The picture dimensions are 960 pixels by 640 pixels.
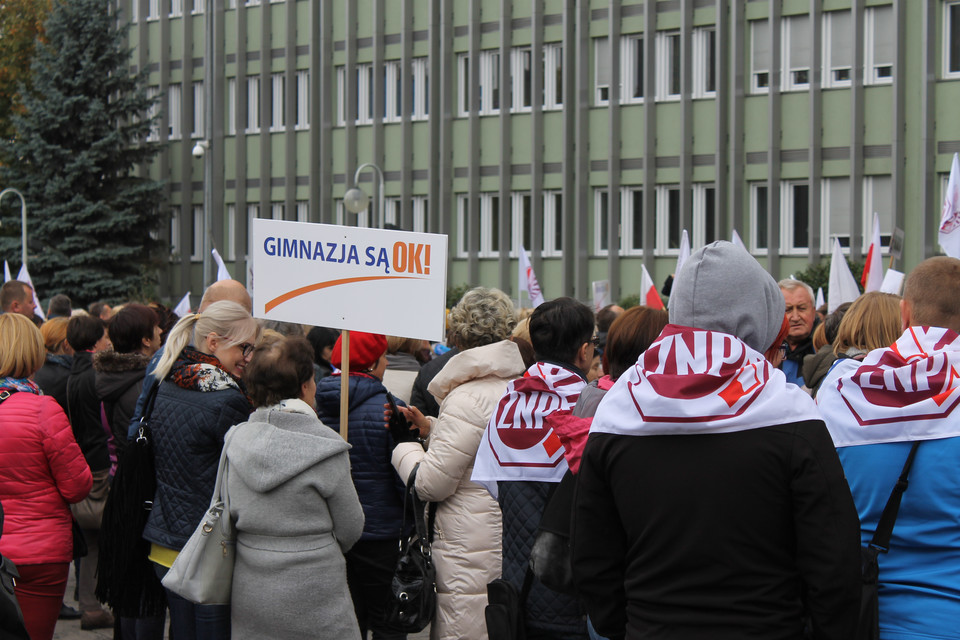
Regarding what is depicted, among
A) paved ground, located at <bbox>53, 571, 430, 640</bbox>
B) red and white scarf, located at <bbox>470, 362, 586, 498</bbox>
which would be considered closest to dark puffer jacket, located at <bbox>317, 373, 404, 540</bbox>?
red and white scarf, located at <bbox>470, 362, 586, 498</bbox>

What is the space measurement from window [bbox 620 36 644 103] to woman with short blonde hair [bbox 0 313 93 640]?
27043 millimetres

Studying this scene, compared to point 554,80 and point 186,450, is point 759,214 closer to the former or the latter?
point 554,80

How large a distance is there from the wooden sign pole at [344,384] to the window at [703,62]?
2597cm

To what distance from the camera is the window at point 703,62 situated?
30.4 meters

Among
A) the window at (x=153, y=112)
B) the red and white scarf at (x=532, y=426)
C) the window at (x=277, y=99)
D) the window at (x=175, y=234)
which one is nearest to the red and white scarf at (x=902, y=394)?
the red and white scarf at (x=532, y=426)

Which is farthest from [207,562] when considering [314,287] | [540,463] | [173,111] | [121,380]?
[173,111]

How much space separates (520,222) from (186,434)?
28.4m

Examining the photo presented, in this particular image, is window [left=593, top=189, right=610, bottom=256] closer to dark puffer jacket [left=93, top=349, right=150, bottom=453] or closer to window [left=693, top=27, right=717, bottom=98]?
window [left=693, top=27, right=717, bottom=98]

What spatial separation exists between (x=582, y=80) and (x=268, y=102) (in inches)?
459

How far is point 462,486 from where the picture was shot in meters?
5.38

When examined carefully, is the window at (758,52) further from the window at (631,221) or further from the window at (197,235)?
the window at (197,235)

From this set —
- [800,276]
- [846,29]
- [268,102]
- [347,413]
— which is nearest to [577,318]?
[347,413]

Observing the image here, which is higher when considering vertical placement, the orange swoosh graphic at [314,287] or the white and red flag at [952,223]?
the white and red flag at [952,223]

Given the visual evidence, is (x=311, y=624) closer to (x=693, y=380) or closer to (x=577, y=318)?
(x=577, y=318)
